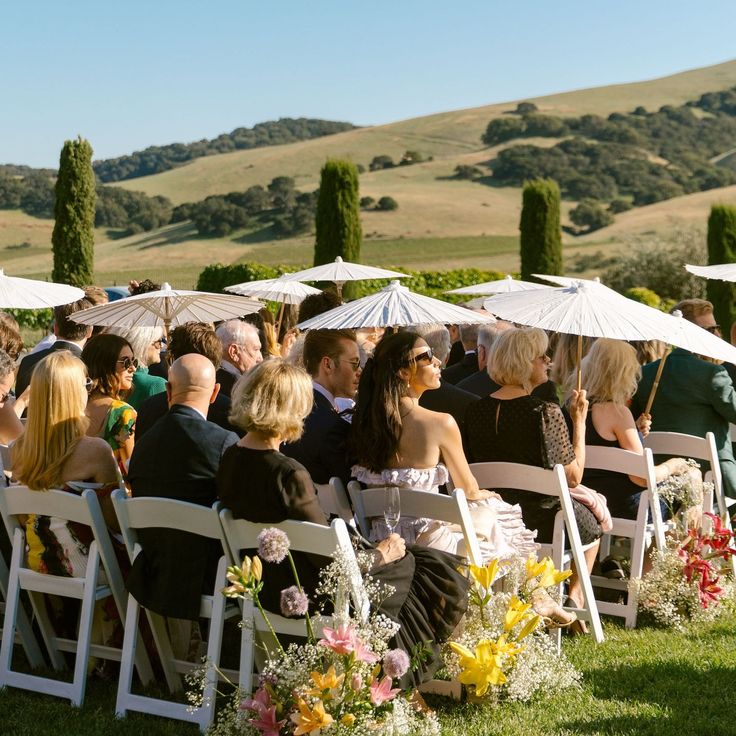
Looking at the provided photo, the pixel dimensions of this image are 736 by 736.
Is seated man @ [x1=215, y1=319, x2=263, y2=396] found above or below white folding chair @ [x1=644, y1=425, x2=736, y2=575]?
above

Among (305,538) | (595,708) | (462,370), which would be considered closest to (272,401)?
(305,538)

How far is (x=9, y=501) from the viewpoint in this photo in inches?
194

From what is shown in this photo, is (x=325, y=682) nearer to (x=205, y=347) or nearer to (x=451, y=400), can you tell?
(x=205, y=347)

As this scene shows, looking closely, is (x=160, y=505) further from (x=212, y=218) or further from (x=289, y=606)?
(x=212, y=218)

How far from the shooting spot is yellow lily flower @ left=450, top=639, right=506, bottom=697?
4422 mm

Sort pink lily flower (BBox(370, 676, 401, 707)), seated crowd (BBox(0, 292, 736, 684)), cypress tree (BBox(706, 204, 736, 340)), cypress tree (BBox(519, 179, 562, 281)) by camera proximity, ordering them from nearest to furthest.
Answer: pink lily flower (BBox(370, 676, 401, 707))
seated crowd (BBox(0, 292, 736, 684))
cypress tree (BBox(706, 204, 736, 340))
cypress tree (BBox(519, 179, 562, 281))

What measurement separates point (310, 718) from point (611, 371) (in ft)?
10.8

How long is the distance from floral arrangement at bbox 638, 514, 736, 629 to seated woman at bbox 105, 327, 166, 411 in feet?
10.8

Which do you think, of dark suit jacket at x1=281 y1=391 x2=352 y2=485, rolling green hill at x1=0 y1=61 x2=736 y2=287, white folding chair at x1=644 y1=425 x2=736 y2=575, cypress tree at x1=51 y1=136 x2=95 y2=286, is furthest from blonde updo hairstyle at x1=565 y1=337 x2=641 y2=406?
rolling green hill at x1=0 y1=61 x2=736 y2=287

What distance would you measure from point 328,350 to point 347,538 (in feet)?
6.94

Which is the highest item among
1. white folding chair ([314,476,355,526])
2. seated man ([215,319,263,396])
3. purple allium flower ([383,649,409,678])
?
seated man ([215,319,263,396])

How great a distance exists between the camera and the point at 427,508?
480cm

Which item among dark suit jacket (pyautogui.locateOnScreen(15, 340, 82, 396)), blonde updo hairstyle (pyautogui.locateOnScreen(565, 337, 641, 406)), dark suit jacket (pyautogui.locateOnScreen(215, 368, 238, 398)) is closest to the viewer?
blonde updo hairstyle (pyautogui.locateOnScreen(565, 337, 641, 406))

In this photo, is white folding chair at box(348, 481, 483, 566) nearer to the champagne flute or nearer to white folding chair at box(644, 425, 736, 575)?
the champagne flute
